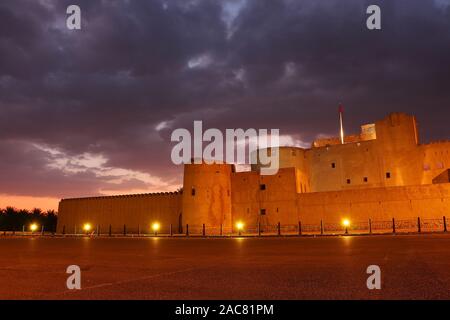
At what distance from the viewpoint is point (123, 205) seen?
4078 cm

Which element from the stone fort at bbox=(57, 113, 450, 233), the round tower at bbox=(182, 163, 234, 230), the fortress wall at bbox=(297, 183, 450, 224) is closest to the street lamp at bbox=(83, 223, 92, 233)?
the stone fort at bbox=(57, 113, 450, 233)

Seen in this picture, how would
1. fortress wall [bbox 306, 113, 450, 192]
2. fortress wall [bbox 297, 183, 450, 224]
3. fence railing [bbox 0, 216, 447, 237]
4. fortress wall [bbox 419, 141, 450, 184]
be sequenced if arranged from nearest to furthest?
fence railing [bbox 0, 216, 447, 237], fortress wall [bbox 297, 183, 450, 224], fortress wall [bbox 419, 141, 450, 184], fortress wall [bbox 306, 113, 450, 192]

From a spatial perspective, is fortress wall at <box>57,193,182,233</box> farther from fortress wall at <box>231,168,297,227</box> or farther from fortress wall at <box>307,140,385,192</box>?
fortress wall at <box>307,140,385,192</box>

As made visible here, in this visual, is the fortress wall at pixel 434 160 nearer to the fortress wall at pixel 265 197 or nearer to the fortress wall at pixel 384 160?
the fortress wall at pixel 384 160

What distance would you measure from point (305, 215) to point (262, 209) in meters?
4.10

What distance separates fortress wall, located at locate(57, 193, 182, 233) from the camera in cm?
3869

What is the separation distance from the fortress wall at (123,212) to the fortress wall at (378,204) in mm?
13131

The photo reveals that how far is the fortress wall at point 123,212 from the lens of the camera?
38.7 m

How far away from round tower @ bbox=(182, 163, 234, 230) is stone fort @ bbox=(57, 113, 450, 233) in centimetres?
9

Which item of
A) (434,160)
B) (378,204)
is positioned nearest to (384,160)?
A: (434,160)

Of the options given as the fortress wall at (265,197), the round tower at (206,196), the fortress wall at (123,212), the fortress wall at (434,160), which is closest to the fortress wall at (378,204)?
the fortress wall at (265,197)

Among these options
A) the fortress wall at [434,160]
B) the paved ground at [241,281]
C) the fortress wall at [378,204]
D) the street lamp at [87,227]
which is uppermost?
the fortress wall at [434,160]
